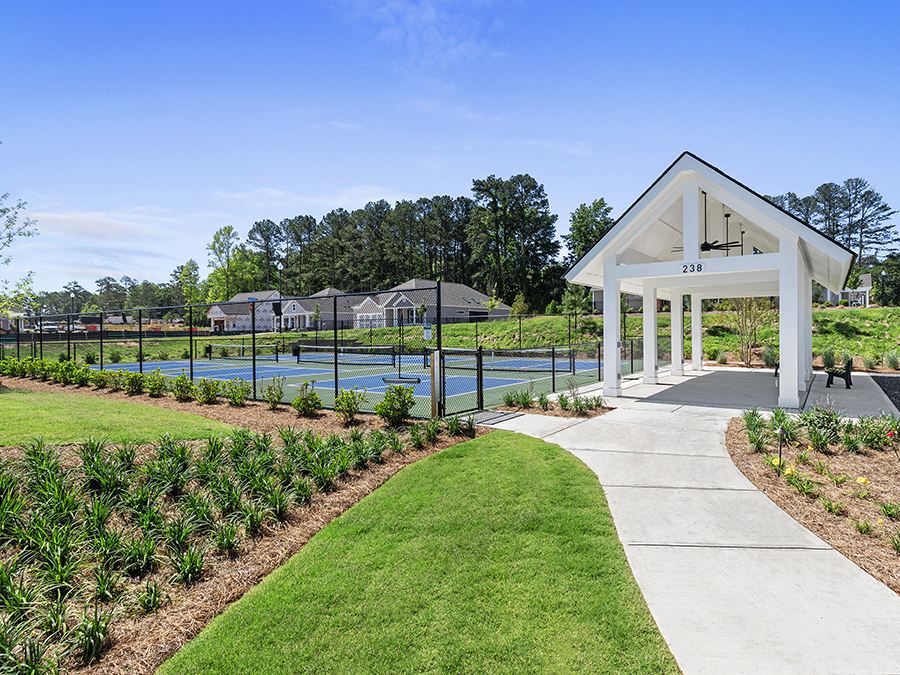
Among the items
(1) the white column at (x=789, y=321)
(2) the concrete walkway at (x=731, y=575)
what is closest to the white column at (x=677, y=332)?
(1) the white column at (x=789, y=321)

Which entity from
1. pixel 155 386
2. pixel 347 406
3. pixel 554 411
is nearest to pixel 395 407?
pixel 347 406

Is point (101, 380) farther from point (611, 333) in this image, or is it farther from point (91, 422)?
point (611, 333)

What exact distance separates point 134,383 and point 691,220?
15662mm

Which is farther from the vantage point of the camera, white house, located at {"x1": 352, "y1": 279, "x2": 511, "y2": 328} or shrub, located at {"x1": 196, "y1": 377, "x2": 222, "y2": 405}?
white house, located at {"x1": 352, "y1": 279, "x2": 511, "y2": 328}

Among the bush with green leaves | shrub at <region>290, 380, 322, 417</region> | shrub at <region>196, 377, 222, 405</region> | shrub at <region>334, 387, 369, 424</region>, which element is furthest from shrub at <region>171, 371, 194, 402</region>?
shrub at <region>334, 387, 369, 424</region>

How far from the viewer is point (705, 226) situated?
1316 centimetres

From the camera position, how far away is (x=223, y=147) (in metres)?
11.7

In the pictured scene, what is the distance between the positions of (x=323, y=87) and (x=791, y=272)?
1142 cm

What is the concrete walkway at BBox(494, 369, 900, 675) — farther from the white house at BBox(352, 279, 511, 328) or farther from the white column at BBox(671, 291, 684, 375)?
the white house at BBox(352, 279, 511, 328)

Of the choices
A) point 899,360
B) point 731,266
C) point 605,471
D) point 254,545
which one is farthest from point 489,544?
point 899,360

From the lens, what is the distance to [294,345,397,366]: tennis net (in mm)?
24516

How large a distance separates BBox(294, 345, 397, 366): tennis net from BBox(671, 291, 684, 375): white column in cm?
1199

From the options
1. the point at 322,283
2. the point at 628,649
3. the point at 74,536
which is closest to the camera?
the point at 628,649

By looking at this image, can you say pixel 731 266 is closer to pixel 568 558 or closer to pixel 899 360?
pixel 568 558
